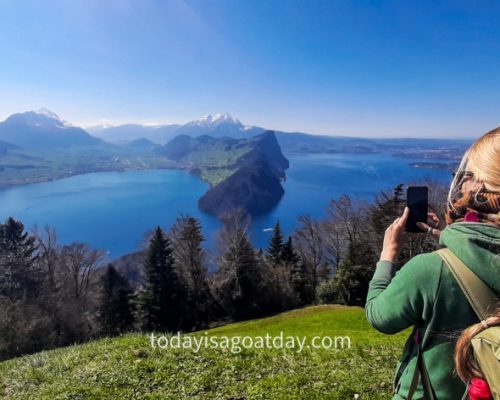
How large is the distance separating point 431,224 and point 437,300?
3.09 feet

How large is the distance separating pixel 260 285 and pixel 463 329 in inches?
1294

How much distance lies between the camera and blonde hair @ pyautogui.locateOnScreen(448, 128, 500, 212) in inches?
61.7

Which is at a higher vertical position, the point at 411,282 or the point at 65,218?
the point at 411,282

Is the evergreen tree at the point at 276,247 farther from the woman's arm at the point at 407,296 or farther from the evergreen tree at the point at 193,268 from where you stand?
the woman's arm at the point at 407,296

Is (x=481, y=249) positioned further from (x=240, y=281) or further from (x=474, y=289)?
(x=240, y=281)

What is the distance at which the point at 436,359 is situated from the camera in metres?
1.83

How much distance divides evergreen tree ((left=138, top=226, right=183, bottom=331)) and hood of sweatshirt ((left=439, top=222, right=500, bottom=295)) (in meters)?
31.4

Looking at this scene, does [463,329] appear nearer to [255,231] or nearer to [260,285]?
[260,285]

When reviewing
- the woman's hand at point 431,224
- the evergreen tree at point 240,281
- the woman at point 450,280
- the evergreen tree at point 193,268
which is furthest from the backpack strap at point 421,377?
the evergreen tree at point 193,268

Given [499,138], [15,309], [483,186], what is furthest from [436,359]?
[15,309]

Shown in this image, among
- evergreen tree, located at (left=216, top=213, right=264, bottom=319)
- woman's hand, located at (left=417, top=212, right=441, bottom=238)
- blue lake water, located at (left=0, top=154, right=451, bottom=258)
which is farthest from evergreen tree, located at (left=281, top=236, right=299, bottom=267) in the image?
blue lake water, located at (left=0, top=154, right=451, bottom=258)

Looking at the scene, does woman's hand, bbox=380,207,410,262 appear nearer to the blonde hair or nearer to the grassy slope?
the blonde hair

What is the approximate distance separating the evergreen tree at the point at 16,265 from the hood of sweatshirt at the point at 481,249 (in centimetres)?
3434

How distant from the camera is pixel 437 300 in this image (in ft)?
5.37
